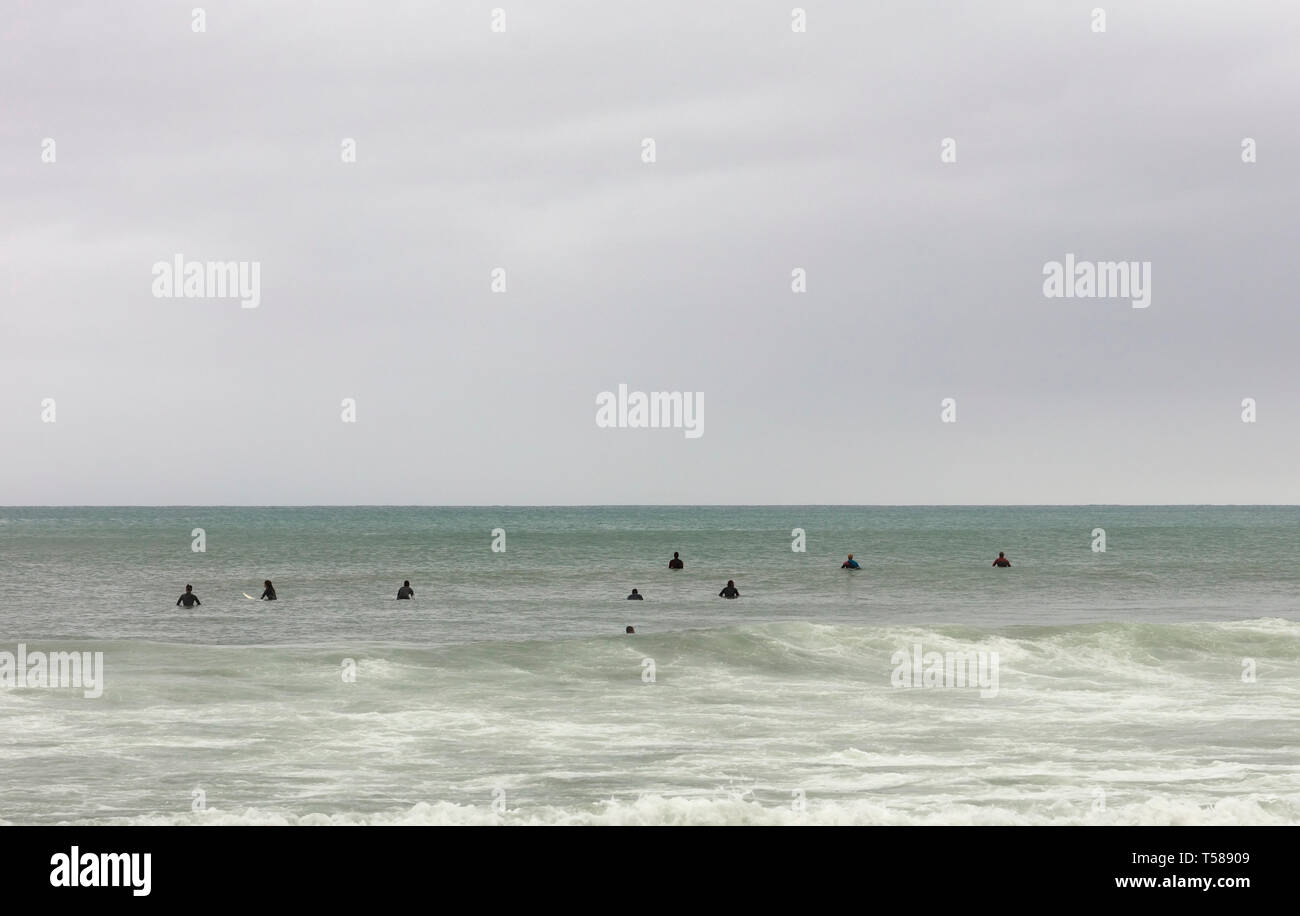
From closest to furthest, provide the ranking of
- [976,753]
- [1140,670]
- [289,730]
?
1. [976,753]
2. [289,730]
3. [1140,670]

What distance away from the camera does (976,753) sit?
1978cm

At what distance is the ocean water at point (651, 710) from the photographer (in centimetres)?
1666

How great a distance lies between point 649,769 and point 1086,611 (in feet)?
109

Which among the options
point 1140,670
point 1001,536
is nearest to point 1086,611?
point 1140,670

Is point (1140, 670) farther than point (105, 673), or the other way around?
point (1140, 670)

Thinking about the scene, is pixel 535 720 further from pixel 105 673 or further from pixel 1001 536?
pixel 1001 536

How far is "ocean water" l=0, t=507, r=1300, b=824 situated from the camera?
54.6ft

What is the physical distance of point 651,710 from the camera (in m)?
24.8
